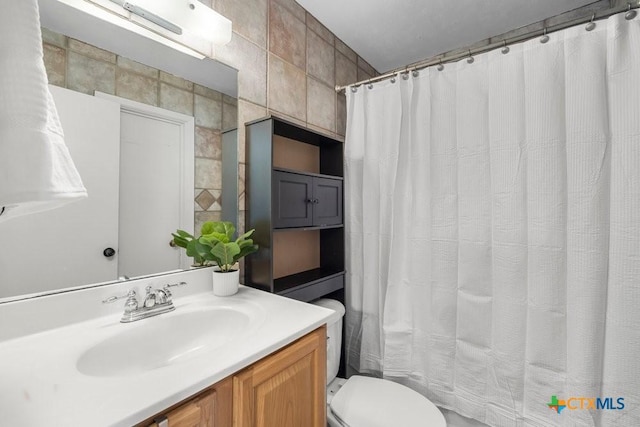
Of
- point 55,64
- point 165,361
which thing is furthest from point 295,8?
point 165,361

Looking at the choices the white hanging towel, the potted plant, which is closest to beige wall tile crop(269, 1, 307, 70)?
the potted plant

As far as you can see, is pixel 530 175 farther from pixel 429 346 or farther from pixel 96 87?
pixel 96 87

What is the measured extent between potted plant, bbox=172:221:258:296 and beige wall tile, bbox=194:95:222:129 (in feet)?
1.36

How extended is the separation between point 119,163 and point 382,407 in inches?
53.3

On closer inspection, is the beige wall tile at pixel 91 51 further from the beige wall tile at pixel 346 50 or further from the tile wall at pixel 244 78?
the beige wall tile at pixel 346 50

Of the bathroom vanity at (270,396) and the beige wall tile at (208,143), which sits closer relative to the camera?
the bathroom vanity at (270,396)

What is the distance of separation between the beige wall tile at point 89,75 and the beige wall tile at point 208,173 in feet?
1.17

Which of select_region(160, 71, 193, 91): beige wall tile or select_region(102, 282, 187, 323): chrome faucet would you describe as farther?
select_region(160, 71, 193, 91): beige wall tile

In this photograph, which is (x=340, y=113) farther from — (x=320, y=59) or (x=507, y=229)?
(x=507, y=229)

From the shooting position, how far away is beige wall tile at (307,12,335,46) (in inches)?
64.3

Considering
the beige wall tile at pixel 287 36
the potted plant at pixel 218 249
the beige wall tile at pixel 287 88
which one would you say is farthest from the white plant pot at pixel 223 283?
the beige wall tile at pixel 287 36

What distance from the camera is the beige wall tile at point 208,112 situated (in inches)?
43.6

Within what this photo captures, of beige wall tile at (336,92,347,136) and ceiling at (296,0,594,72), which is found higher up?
ceiling at (296,0,594,72)

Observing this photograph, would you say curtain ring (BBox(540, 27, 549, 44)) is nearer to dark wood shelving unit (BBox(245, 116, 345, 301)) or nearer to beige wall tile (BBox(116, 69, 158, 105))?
dark wood shelving unit (BBox(245, 116, 345, 301))
